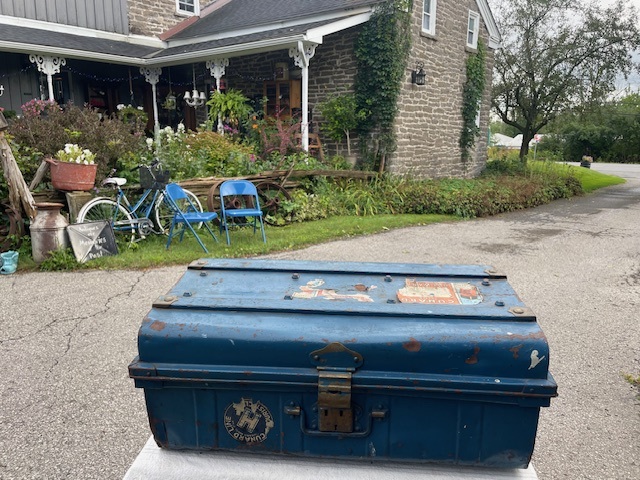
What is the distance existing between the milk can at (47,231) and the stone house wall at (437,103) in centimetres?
819

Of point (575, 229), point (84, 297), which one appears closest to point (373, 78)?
point (575, 229)

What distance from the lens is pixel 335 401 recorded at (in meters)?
1.72

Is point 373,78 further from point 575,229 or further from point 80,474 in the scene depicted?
point 80,474

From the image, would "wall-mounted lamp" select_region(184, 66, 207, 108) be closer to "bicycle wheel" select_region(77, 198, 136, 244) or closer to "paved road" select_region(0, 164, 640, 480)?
"bicycle wheel" select_region(77, 198, 136, 244)

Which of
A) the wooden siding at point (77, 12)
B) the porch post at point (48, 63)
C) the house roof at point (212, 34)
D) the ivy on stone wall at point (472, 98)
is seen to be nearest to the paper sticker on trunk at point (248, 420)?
the house roof at point (212, 34)

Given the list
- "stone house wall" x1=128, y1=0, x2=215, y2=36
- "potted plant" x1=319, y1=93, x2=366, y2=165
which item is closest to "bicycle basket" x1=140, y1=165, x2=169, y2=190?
"potted plant" x1=319, y1=93, x2=366, y2=165

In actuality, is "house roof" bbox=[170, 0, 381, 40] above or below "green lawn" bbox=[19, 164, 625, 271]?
above

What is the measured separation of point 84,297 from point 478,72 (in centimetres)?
1457

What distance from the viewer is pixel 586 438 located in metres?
2.94

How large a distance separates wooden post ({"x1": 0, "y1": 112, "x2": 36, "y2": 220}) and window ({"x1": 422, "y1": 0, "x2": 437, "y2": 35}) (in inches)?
426

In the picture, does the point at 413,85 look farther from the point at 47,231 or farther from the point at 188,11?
the point at 47,231

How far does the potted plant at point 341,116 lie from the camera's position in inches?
492

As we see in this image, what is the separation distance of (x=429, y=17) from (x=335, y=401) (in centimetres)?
1408

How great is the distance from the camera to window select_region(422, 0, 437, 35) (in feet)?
45.2
